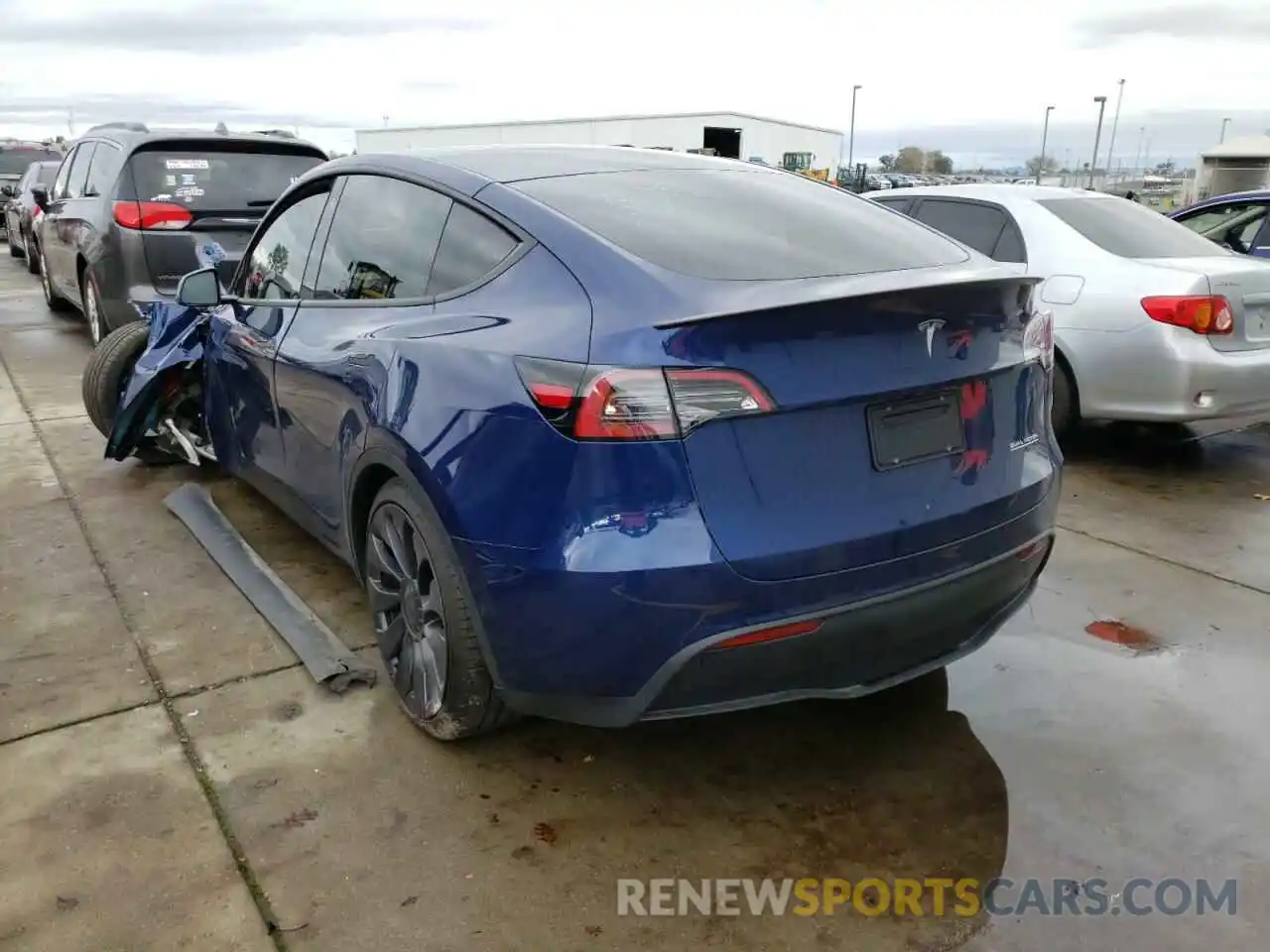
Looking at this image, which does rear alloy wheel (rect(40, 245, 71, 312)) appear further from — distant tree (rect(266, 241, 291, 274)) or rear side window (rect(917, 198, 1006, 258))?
rear side window (rect(917, 198, 1006, 258))

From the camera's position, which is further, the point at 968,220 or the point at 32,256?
the point at 32,256

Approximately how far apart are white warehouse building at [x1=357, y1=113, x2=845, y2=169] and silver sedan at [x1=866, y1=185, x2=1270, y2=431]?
48.9 metres

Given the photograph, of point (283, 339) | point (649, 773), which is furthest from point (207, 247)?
point (649, 773)

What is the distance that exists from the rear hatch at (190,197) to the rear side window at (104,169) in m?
0.20

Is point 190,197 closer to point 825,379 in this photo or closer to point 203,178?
point 203,178

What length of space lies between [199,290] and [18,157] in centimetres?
2030

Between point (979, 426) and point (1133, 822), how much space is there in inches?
43.4

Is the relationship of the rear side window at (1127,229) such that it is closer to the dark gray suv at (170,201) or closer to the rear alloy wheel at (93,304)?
the dark gray suv at (170,201)

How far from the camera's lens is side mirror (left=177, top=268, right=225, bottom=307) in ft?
13.3

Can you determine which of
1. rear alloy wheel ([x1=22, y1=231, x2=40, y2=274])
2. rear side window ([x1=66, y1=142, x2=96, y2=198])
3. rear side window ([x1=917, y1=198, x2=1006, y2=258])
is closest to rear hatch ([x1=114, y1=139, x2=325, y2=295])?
rear side window ([x1=66, y1=142, x2=96, y2=198])

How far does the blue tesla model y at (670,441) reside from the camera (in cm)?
224

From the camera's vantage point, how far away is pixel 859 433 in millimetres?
2367

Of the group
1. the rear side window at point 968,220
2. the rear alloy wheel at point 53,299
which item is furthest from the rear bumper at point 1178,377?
the rear alloy wheel at point 53,299

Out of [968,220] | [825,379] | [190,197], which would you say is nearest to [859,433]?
[825,379]
